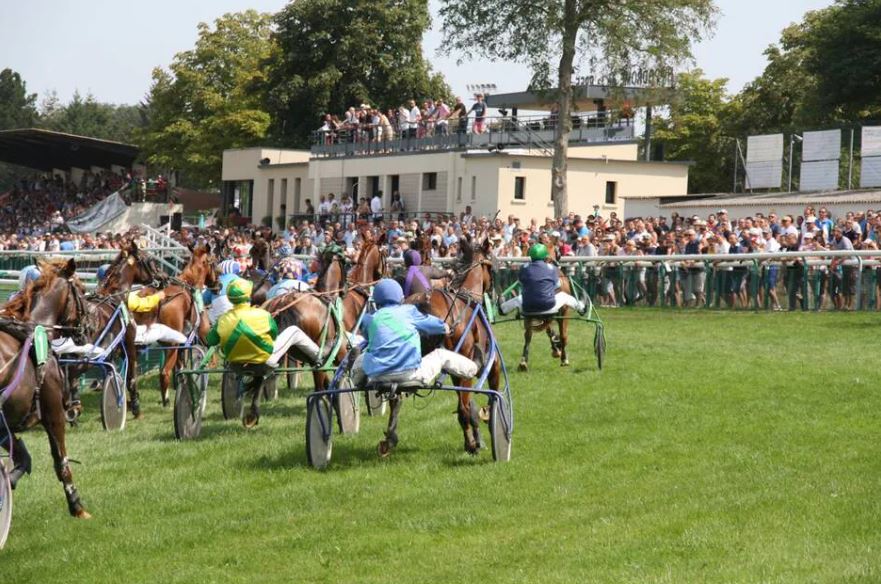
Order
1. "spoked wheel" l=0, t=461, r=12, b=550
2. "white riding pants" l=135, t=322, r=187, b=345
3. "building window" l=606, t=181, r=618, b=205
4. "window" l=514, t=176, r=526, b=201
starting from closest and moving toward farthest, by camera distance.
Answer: "spoked wheel" l=0, t=461, r=12, b=550
"white riding pants" l=135, t=322, r=187, b=345
"window" l=514, t=176, r=526, b=201
"building window" l=606, t=181, r=618, b=205

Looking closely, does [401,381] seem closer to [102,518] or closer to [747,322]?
[102,518]

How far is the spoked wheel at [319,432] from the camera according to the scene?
1284cm

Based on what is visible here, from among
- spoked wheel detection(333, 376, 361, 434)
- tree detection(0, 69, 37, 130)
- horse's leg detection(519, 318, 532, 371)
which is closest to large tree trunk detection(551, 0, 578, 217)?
horse's leg detection(519, 318, 532, 371)

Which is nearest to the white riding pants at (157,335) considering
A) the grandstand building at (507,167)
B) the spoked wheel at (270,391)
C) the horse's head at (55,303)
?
the spoked wheel at (270,391)

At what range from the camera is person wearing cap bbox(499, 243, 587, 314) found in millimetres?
18938

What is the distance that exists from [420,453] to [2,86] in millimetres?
133426

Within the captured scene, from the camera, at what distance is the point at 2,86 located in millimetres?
138500

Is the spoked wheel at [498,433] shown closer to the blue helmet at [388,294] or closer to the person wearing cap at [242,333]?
the blue helmet at [388,294]

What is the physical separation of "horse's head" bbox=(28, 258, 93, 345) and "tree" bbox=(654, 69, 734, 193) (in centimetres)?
5578

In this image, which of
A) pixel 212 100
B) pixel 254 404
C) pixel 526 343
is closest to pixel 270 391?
pixel 254 404

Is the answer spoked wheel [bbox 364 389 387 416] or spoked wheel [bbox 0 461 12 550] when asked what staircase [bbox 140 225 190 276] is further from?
spoked wheel [bbox 0 461 12 550]

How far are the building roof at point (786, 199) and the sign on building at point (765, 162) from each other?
624 millimetres

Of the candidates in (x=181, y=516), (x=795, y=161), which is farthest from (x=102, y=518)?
(x=795, y=161)

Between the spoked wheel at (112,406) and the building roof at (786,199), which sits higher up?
the building roof at (786,199)
